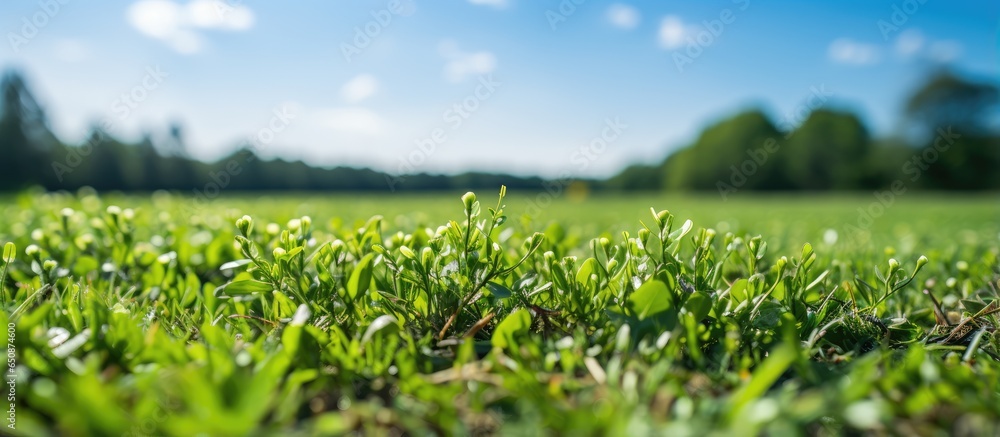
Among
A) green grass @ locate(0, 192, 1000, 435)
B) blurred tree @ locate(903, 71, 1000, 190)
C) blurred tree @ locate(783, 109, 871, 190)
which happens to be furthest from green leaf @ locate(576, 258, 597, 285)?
blurred tree @ locate(783, 109, 871, 190)

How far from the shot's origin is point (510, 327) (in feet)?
3.57

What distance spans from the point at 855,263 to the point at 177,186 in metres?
51.2

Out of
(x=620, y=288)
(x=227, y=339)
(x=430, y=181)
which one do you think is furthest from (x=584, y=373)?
(x=430, y=181)

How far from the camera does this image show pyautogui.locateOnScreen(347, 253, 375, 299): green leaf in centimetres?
122

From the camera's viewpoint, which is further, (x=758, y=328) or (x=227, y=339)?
(x=758, y=328)

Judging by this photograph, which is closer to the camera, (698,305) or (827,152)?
(698,305)

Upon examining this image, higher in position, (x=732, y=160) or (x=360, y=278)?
(x=732, y=160)

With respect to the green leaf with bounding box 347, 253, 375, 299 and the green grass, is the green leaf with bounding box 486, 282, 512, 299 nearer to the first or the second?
the green grass

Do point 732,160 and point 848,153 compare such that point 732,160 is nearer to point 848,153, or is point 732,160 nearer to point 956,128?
point 848,153

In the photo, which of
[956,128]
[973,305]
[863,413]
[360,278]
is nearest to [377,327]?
[360,278]

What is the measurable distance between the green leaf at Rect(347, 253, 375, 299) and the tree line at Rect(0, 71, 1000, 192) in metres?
31.1

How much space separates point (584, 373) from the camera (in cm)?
108

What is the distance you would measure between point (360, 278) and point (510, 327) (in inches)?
14.5

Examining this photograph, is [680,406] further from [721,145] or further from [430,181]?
[721,145]
